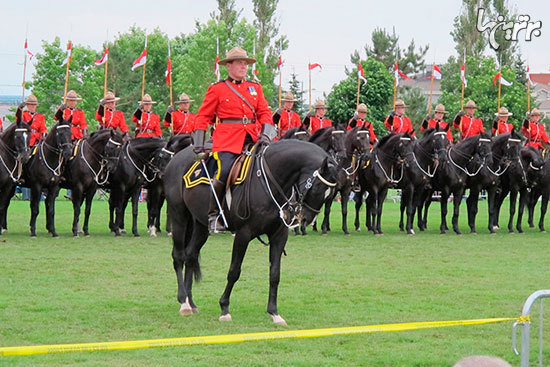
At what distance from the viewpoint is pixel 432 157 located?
22.3 metres

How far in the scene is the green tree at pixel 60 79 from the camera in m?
59.8

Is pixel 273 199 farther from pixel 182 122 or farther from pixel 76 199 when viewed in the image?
pixel 182 122

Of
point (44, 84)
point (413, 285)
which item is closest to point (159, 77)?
point (44, 84)

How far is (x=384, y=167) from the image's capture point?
72.9 feet

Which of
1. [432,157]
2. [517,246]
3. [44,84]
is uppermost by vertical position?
[44,84]

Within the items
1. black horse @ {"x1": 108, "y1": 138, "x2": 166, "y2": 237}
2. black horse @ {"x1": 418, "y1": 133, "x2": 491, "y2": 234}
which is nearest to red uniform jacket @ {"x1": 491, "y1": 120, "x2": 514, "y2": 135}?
black horse @ {"x1": 418, "y1": 133, "x2": 491, "y2": 234}

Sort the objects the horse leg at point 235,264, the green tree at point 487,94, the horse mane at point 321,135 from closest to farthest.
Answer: the horse leg at point 235,264 → the horse mane at point 321,135 → the green tree at point 487,94

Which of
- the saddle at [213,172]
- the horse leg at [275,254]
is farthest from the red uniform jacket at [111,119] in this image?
the horse leg at [275,254]

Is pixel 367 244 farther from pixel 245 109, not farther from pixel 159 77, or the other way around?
pixel 159 77

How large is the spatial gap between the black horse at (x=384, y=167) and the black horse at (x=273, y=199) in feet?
40.0

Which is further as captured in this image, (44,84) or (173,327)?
(44,84)

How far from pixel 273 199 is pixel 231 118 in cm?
115

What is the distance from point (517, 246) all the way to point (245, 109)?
1093cm

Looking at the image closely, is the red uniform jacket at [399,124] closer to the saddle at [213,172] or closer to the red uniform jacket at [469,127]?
the red uniform jacket at [469,127]
